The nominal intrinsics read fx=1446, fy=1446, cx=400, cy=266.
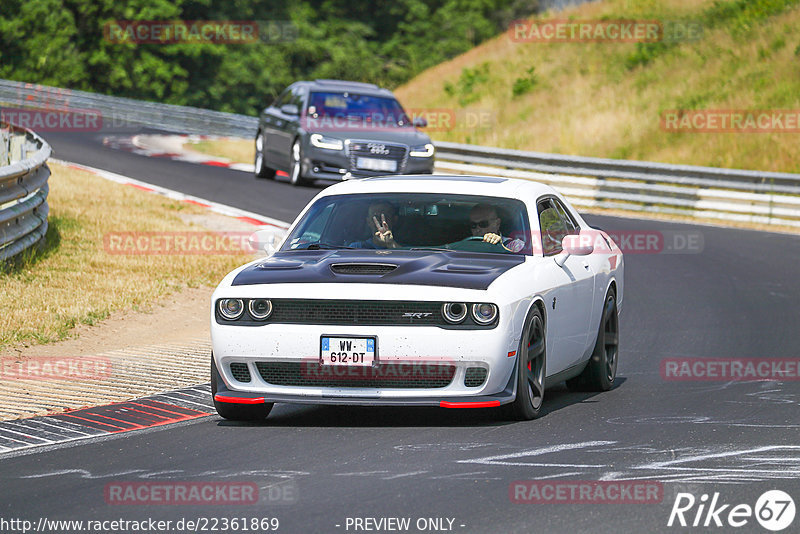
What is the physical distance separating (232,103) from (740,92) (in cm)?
3878

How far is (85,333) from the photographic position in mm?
12891

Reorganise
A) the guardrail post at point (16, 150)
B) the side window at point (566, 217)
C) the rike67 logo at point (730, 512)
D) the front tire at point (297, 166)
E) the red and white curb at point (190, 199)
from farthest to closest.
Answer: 1. the front tire at point (297, 166)
2. the red and white curb at point (190, 199)
3. the guardrail post at point (16, 150)
4. the side window at point (566, 217)
5. the rike67 logo at point (730, 512)

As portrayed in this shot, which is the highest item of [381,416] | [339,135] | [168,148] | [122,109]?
[381,416]

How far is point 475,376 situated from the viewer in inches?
321

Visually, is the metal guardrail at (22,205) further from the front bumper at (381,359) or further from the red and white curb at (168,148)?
the red and white curb at (168,148)

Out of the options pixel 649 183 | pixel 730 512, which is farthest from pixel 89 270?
pixel 649 183

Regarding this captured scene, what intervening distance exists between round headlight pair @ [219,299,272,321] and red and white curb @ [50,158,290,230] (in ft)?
A: 39.1

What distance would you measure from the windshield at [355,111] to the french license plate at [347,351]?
17.8m

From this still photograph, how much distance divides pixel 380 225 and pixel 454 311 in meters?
1.44

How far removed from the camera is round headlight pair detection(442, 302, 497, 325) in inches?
318

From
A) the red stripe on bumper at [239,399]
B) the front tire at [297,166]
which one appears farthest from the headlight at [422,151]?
the red stripe on bumper at [239,399]

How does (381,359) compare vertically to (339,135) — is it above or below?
above

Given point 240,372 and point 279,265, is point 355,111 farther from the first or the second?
point 240,372

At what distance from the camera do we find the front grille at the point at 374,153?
24.9m
